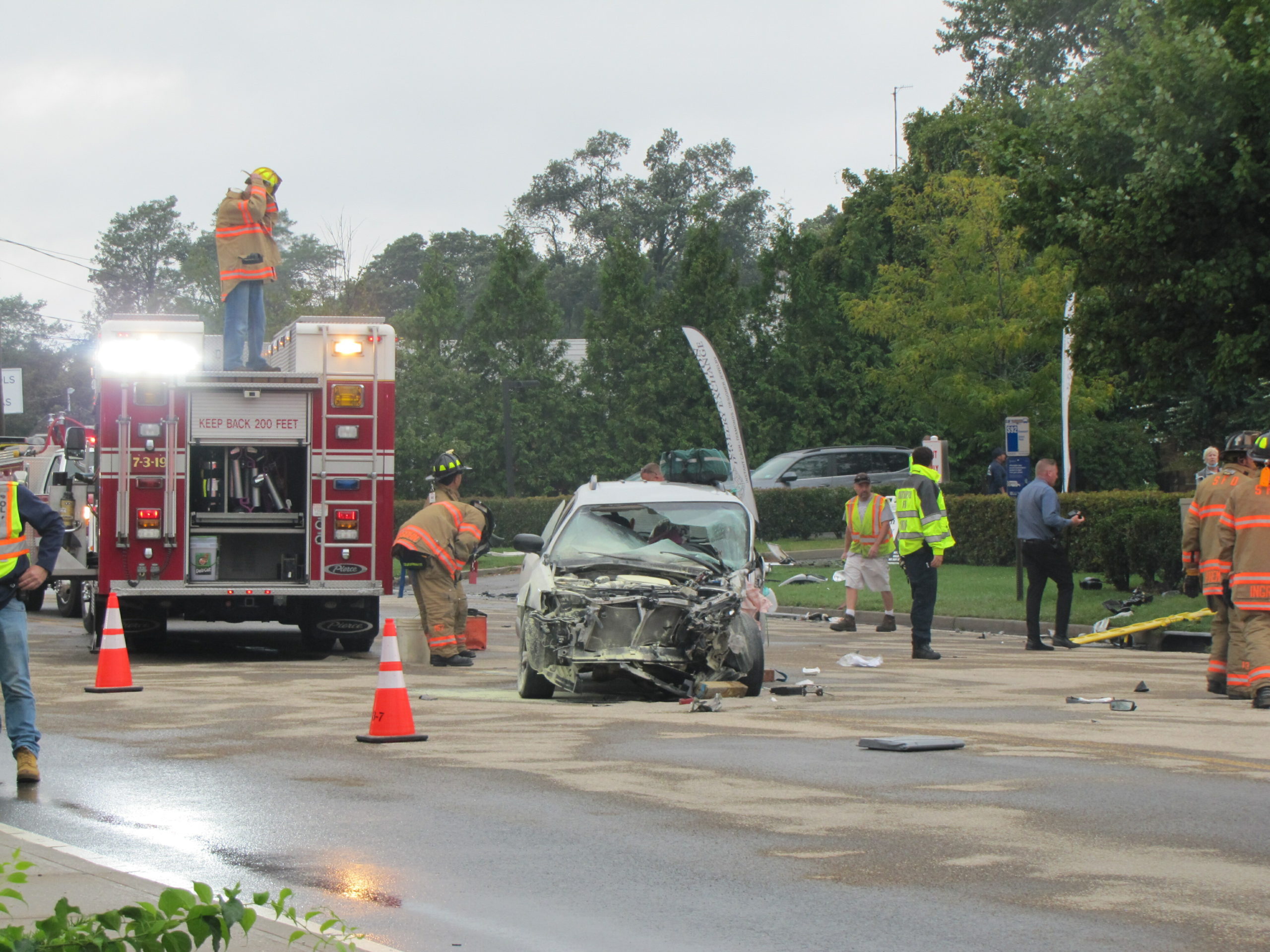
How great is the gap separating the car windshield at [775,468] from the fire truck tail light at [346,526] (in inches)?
863

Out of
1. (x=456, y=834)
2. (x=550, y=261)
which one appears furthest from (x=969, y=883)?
(x=550, y=261)

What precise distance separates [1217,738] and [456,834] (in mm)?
5075

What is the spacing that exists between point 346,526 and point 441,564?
1.32 metres

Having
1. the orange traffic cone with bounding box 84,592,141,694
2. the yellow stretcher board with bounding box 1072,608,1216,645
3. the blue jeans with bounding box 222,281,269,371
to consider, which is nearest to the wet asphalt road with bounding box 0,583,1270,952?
the orange traffic cone with bounding box 84,592,141,694

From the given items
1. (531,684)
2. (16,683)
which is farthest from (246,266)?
(16,683)

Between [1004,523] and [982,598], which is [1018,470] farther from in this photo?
[1004,523]

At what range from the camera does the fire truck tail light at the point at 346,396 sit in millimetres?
15148

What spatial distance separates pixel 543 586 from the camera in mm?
11102

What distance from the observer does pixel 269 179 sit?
16.3 m

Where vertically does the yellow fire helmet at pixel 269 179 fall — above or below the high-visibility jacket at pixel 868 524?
above

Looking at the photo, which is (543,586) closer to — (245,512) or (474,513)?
(474,513)

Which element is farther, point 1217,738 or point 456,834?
point 1217,738

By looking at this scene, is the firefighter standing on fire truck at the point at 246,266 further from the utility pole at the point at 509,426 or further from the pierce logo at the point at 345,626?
the utility pole at the point at 509,426

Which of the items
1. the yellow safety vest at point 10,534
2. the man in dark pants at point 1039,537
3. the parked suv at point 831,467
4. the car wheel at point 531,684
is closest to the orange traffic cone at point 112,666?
the car wheel at point 531,684
